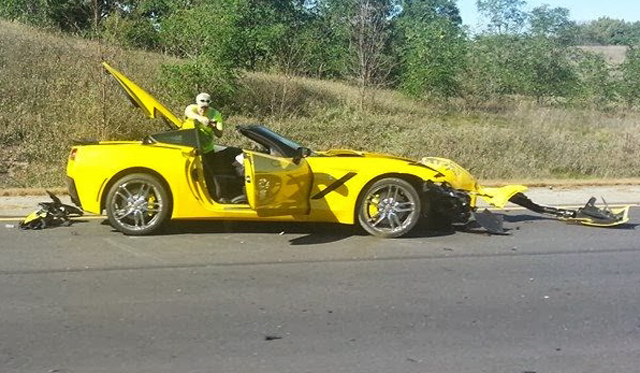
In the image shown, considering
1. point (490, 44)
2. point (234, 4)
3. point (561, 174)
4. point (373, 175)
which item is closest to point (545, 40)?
point (490, 44)

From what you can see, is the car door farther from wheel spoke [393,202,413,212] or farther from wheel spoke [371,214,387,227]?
wheel spoke [393,202,413,212]

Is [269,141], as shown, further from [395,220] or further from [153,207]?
[395,220]

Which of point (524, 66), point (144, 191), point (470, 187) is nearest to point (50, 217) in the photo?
point (144, 191)

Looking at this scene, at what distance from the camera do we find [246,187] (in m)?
8.12

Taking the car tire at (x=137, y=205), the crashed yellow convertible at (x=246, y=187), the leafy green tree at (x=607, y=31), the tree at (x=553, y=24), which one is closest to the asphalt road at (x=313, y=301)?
the car tire at (x=137, y=205)

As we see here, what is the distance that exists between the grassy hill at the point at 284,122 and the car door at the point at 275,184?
270 inches

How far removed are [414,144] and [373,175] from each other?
1076cm

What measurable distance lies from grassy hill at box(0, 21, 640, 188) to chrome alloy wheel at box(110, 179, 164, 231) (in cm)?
577

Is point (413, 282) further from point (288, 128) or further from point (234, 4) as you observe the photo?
point (234, 4)

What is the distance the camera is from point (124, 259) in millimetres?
7410

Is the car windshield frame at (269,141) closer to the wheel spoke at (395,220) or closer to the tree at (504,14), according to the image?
the wheel spoke at (395,220)

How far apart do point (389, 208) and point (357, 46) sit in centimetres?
1669

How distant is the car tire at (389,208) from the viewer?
850 cm

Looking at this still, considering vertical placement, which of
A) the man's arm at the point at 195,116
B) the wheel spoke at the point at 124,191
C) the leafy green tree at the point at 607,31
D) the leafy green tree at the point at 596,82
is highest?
the leafy green tree at the point at 607,31
